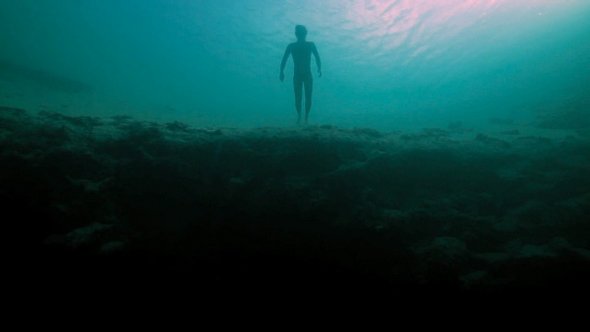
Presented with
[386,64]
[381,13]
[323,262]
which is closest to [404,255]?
[323,262]

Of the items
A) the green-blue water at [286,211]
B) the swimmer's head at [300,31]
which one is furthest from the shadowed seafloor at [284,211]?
the swimmer's head at [300,31]

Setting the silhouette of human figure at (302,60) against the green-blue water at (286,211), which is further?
the silhouette of human figure at (302,60)

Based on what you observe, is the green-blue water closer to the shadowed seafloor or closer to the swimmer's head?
the shadowed seafloor

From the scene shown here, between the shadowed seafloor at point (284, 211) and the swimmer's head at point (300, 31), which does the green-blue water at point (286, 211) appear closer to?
the shadowed seafloor at point (284, 211)

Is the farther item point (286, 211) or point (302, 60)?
point (302, 60)

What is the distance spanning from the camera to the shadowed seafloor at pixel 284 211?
221cm

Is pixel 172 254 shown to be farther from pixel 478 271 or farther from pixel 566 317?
pixel 566 317

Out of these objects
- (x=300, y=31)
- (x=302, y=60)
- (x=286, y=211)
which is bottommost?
(x=286, y=211)

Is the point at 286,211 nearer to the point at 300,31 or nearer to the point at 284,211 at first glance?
the point at 284,211

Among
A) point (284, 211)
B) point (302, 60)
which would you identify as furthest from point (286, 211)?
point (302, 60)

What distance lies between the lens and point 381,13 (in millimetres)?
26797

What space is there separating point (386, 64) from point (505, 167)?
41937 mm

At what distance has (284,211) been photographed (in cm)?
305

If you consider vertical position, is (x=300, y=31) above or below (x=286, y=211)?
above
